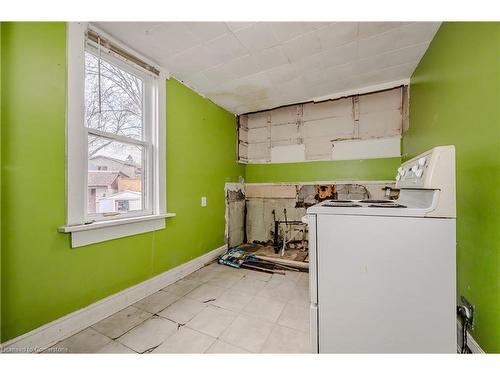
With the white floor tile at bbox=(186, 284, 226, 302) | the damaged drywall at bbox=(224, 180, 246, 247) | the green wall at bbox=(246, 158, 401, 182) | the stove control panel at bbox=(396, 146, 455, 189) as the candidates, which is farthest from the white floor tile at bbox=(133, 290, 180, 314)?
the green wall at bbox=(246, 158, 401, 182)

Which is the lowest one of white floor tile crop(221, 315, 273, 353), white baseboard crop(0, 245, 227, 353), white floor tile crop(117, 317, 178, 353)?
white floor tile crop(221, 315, 273, 353)

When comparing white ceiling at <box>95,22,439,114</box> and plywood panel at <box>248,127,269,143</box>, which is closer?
white ceiling at <box>95,22,439,114</box>

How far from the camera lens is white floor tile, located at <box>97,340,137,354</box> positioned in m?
1.50

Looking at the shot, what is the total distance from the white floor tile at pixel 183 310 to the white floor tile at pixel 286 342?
74 centimetres

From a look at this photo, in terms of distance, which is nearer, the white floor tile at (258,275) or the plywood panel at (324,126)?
the white floor tile at (258,275)

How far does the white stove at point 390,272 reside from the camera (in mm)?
1109

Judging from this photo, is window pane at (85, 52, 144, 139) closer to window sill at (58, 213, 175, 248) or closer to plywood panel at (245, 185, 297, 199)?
window sill at (58, 213, 175, 248)

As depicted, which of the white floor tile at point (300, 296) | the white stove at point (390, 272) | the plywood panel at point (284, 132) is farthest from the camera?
the plywood panel at point (284, 132)

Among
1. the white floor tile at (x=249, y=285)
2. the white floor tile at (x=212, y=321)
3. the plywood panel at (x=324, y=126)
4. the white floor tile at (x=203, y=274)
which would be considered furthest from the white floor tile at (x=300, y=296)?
the plywood panel at (x=324, y=126)

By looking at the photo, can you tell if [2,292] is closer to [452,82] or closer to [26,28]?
[26,28]

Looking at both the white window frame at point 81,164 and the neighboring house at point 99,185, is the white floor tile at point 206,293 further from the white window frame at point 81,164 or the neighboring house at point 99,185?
the neighboring house at point 99,185

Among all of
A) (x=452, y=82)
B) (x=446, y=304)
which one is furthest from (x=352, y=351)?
(x=452, y=82)

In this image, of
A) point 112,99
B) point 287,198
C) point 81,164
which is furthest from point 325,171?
point 81,164

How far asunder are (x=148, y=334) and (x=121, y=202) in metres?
1.22
